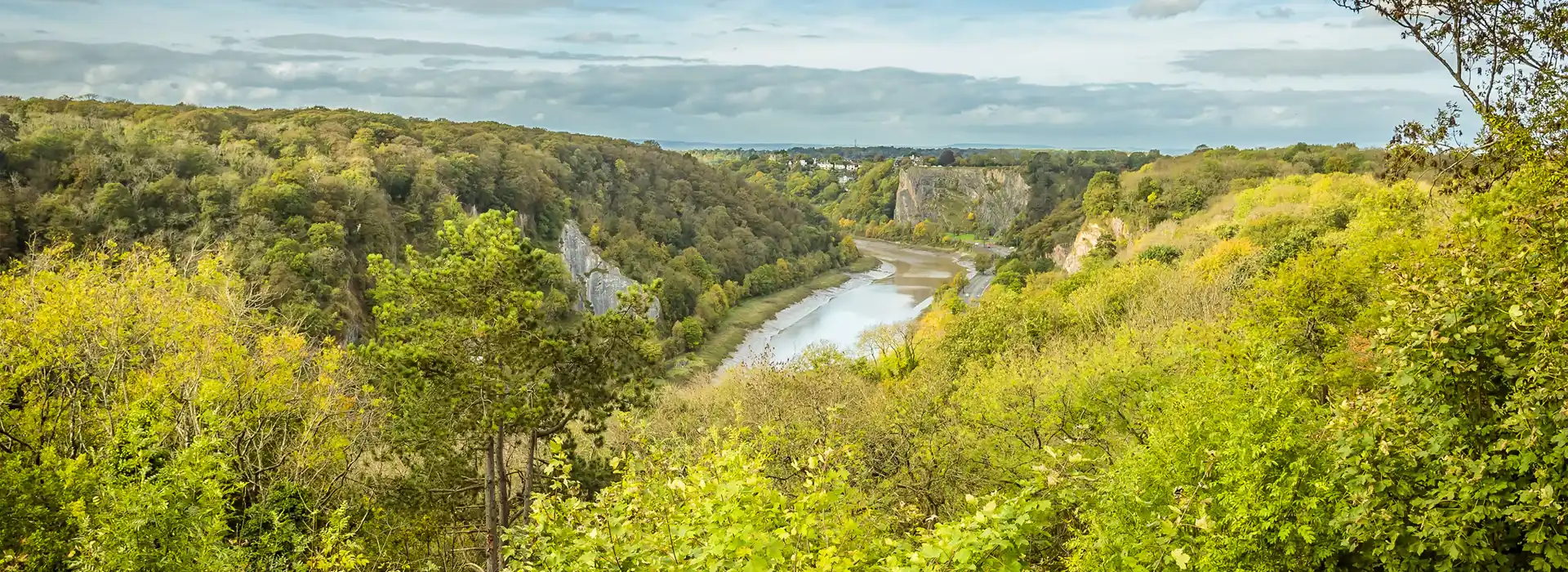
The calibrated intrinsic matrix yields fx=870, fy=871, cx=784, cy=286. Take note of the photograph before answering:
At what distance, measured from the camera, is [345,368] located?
20.2 m

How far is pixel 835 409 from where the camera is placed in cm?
1060

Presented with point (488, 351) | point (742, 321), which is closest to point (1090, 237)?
point (742, 321)

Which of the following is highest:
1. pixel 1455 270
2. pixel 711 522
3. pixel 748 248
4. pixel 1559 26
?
pixel 1559 26

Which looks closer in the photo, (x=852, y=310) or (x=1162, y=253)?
(x=1162, y=253)

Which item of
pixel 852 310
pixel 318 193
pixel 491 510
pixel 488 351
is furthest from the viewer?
pixel 852 310

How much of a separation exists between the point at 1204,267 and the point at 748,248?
2672 inches

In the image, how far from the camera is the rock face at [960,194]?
13675 centimetres

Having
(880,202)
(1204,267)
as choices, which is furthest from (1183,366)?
(880,202)

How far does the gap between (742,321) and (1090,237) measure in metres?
29.4

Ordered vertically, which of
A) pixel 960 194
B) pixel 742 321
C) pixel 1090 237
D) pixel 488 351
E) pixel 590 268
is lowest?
pixel 742 321

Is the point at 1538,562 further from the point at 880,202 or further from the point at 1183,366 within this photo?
the point at 880,202

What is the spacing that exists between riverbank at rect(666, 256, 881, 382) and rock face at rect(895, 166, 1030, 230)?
1442 inches

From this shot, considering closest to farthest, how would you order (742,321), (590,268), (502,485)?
(502,485) < (590,268) < (742,321)

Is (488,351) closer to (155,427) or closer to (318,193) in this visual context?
(155,427)
